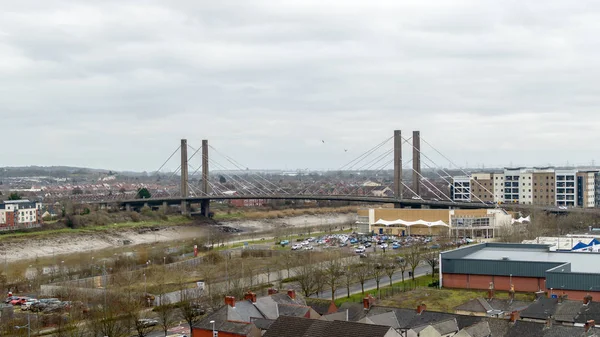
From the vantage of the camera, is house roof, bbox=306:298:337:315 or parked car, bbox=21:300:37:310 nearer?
house roof, bbox=306:298:337:315

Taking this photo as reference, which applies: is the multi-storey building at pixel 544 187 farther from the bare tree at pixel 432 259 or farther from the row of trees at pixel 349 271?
the bare tree at pixel 432 259

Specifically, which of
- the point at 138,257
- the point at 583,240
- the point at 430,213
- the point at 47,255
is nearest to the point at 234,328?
the point at 138,257

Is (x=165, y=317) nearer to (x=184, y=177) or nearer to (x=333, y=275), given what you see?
(x=333, y=275)

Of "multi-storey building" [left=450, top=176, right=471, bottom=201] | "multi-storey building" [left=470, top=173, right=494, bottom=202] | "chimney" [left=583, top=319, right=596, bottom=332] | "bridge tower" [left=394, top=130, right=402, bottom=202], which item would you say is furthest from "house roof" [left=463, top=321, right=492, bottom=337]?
"multi-storey building" [left=470, top=173, right=494, bottom=202]

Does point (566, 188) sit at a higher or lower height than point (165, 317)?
higher

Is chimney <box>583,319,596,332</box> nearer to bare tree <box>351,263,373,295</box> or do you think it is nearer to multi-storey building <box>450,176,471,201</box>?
bare tree <box>351,263,373,295</box>

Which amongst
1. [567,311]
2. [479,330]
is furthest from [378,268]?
[479,330]
